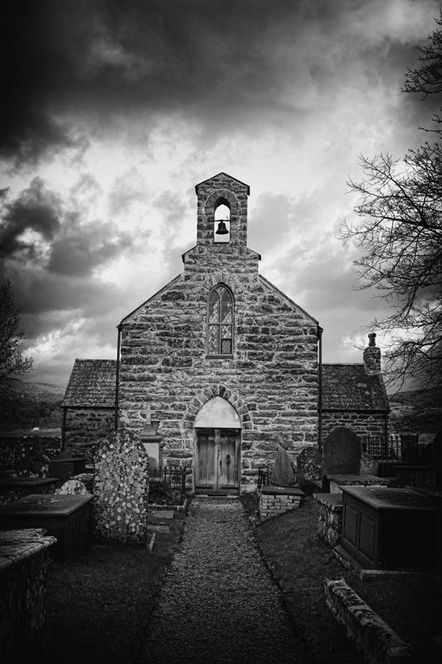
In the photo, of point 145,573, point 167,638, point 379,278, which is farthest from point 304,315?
point 167,638

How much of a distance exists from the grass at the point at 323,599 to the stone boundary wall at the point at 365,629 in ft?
0.39

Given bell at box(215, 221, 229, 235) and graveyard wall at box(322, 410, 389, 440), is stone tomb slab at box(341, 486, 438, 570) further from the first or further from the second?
graveyard wall at box(322, 410, 389, 440)

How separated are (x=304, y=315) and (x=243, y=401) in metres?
3.65

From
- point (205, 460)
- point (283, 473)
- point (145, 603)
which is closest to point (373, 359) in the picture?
point (205, 460)

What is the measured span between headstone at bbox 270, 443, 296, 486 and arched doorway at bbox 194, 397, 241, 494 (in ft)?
9.12

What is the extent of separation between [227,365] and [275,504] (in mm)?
5192

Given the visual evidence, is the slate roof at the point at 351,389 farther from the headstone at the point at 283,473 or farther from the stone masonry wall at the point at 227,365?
the headstone at the point at 283,473

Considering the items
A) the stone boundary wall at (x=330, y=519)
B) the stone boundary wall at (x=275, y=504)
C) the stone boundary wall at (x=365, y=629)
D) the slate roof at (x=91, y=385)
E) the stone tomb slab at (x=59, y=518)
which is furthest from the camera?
the slate roof at (x=91, y=385)

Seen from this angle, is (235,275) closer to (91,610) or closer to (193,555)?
(193,555)

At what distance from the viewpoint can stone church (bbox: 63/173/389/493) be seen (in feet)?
50.0

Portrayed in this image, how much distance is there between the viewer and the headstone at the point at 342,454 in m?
11.5

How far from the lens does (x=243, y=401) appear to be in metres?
15.4

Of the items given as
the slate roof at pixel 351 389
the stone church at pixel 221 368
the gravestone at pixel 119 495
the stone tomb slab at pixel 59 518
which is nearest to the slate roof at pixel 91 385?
the stone church at pixel 221 368

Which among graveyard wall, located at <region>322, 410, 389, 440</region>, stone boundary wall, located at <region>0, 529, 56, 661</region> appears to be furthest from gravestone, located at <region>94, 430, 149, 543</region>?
graveyard wall, located at <region>322, 410, 389, 440</region>
